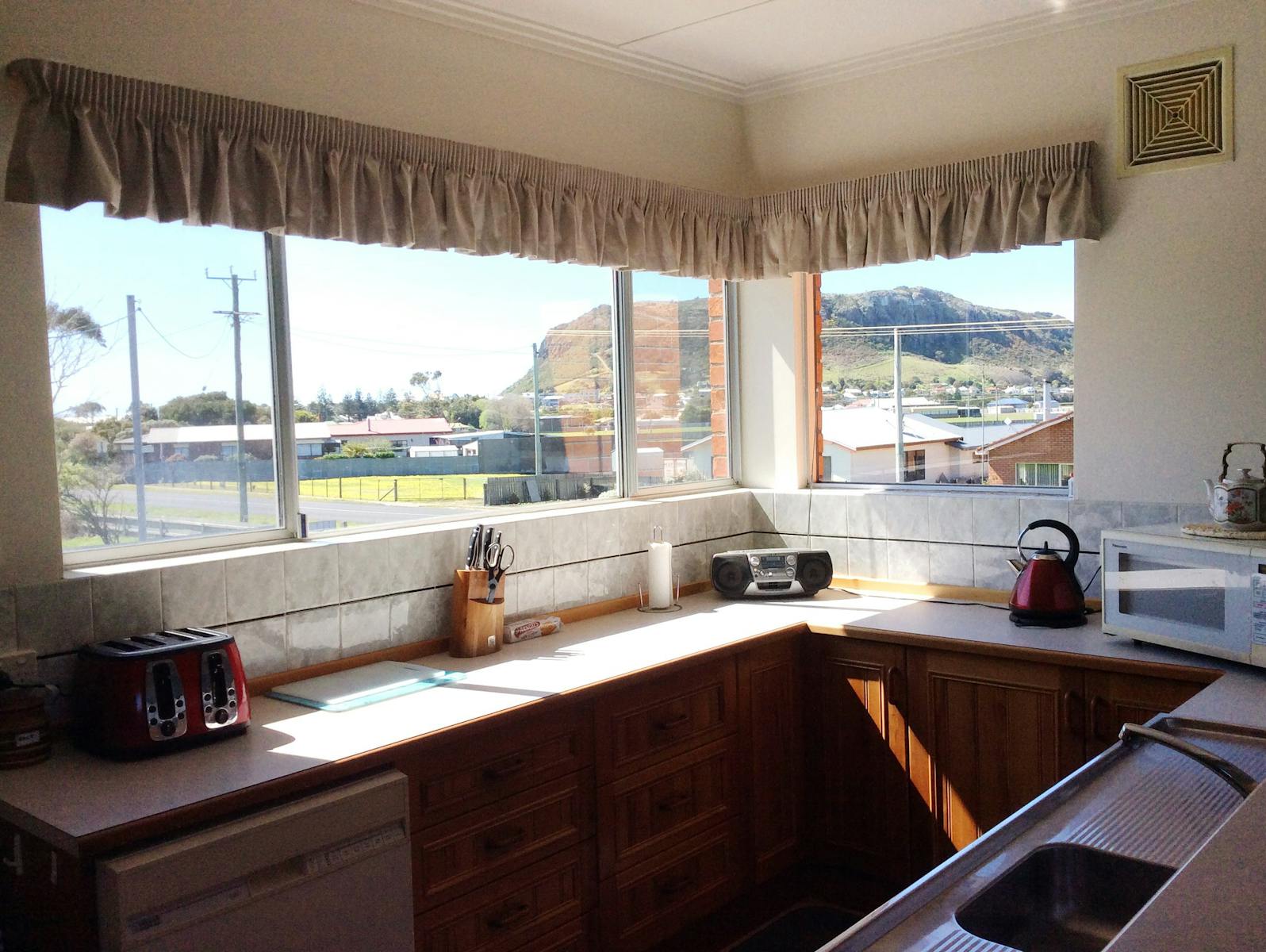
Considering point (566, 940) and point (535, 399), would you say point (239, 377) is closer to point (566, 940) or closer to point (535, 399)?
point (535, 399)

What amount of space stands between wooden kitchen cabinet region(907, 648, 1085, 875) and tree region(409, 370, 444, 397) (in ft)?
5.36

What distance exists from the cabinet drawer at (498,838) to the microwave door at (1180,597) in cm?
151

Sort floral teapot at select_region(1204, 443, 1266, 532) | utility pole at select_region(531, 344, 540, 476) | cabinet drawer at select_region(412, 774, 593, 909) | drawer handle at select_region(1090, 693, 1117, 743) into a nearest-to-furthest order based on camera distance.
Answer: cabinet drawer at select_region(412, 774, 593, 909), floral teapot at select_region(1204, 443, 1266, 532), drawer handle at select_region(1090, 693, 1117, 743), utility pole at select_region(531, 344, 540, 476)

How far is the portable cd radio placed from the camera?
12.2ft

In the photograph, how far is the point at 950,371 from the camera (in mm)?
3768

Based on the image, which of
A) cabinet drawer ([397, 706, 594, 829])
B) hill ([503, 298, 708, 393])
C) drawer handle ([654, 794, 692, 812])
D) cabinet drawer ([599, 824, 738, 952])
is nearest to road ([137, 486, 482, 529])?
hill ([503, 298, 708, 393])

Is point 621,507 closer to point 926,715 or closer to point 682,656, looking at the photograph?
point 682,656

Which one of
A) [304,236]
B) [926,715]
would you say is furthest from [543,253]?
[926,715]

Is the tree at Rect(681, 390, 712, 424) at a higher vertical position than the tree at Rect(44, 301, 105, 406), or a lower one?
lower

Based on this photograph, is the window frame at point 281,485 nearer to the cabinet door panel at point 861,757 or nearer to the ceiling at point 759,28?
the ceiling at point 759,28

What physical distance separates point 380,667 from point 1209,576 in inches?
84.1

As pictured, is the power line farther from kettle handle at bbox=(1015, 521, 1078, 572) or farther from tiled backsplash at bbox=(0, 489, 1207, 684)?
kettle handle at bbox=(1015, 521, 1078, 572)

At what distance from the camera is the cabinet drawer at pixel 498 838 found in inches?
91.8

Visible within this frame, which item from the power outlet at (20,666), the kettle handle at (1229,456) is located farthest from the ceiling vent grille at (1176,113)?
the power outlet at (20,666)
